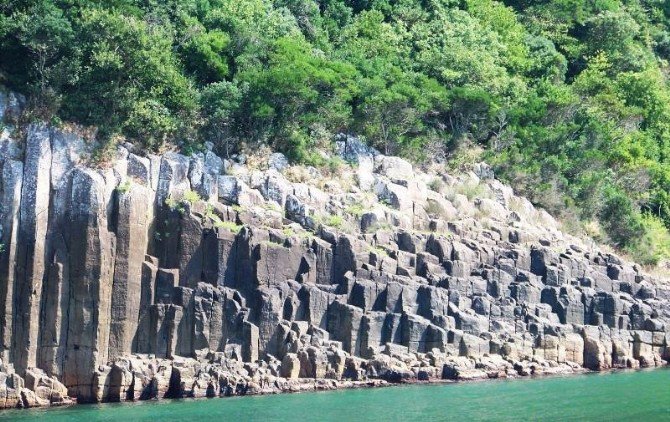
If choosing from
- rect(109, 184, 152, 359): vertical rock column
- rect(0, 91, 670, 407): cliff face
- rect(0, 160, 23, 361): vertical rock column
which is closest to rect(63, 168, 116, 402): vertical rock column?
rect(0, 91, 670, 407): cliff face

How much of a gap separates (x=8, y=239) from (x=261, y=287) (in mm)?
9384

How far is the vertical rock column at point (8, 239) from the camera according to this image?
185 feet

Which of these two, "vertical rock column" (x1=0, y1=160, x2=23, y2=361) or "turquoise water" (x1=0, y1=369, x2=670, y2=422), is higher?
"vertical rock column" (x1=0, y1=160, x2=23, y2=361)

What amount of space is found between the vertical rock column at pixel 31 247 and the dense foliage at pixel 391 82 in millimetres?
2281

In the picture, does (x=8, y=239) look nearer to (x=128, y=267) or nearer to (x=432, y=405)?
(x=128, y=267)

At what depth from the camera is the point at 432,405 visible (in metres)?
52.5

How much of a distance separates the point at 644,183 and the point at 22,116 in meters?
32.4

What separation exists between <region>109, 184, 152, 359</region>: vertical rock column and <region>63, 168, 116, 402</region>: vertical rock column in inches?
11.7

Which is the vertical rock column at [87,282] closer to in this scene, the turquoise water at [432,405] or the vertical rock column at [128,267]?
the vertical rock column at [128,267]

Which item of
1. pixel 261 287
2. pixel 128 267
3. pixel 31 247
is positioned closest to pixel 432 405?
pixel 261 287

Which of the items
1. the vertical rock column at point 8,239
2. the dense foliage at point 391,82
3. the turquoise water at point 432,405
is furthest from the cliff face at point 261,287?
the dense foliage at point 391,82

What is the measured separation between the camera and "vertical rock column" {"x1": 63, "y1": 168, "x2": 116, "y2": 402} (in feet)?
185

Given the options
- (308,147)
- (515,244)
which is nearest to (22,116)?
(308,147)

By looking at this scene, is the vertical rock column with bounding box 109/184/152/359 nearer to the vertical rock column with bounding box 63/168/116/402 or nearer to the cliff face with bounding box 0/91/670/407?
the cliff face with bounding box 0/91/670/407
